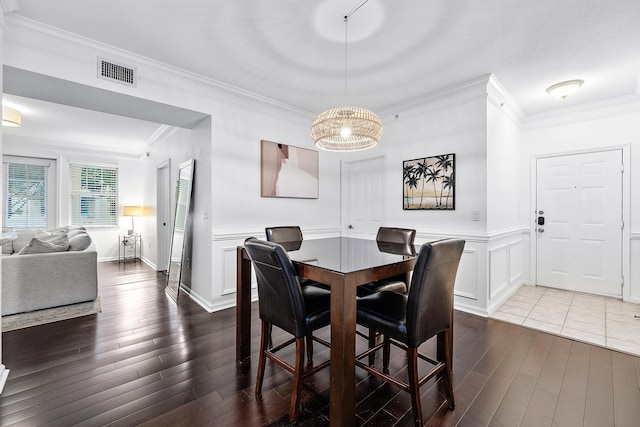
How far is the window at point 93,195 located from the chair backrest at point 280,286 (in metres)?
6.39

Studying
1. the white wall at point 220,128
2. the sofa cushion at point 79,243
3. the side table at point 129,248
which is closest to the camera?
the white wall at point 220,128

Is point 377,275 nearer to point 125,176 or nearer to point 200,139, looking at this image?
point 200,139

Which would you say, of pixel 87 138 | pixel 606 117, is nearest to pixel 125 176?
pixel 87 138

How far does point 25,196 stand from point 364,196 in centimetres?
653

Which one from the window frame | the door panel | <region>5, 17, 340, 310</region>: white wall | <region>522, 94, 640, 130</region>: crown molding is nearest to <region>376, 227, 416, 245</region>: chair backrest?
the door panel

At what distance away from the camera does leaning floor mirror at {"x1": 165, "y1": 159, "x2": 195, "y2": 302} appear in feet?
12.0

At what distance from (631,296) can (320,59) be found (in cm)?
469

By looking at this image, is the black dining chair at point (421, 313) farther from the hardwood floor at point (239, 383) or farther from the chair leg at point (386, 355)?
the chair leg at point (386, 355)

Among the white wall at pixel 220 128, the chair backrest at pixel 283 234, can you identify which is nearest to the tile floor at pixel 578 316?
the chair backrest at pixel 283 234

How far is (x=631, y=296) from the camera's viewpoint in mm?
3521

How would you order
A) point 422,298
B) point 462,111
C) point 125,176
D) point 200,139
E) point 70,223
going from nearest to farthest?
point 422,298 → point 462,111 → point 200,139 → point 70,223 → point 125,176

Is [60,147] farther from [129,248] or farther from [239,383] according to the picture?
[239,383]

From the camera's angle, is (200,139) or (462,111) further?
(200,139)

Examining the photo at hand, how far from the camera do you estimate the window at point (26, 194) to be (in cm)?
539
